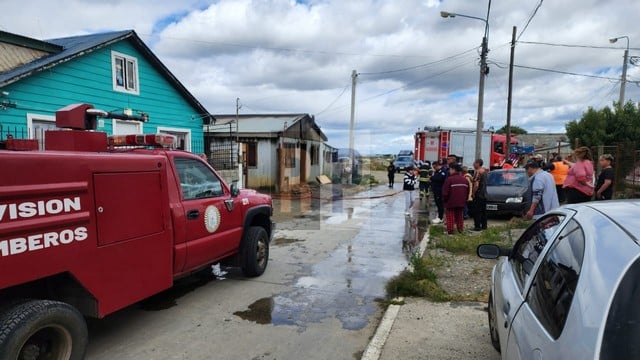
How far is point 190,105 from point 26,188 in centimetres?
1296

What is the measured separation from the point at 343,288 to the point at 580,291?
429 centimetres

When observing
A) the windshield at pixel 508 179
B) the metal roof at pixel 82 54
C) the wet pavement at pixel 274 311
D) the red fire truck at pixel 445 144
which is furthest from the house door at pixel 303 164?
the wet pavement at pixel 274 311

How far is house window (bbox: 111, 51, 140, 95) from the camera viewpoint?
39.3 feet

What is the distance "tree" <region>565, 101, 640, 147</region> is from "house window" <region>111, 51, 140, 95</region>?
85.6 feet

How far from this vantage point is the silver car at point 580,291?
1519mm

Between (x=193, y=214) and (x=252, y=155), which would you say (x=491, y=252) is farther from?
(x=252, y=155)

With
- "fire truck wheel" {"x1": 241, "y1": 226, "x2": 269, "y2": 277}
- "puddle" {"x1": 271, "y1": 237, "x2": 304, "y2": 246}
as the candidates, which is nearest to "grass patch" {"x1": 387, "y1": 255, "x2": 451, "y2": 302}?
"fire truck wheel" {"x1": 241, "y1": 226, "x2": 269, "y2": 277}

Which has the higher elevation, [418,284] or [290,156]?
[290,156]

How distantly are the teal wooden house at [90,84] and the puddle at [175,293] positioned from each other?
12.3ft

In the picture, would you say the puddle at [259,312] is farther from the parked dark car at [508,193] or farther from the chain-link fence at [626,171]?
the chain-link fence at [626,171]

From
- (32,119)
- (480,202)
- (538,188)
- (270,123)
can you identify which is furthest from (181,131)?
(538,188)

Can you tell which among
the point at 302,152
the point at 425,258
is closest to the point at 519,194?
the point at 425,258

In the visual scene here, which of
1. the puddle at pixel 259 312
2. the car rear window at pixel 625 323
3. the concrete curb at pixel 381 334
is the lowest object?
the puddle at pixel 259 312

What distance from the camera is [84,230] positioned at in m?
3.29
